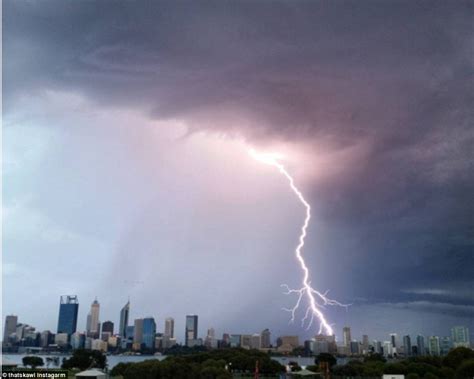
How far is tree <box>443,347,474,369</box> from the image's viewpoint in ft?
215

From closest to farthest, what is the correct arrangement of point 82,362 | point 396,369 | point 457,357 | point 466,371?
point 466,371 < point 396,369 < point 457,357 < point 82,362

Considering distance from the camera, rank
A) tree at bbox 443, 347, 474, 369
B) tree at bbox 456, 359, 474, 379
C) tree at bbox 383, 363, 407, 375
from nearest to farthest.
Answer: tree at bbox 456, 359, 474, 379 < tree at bbox 383, 363, 407, 375 < tree at bbox 443, 347, 474, 369

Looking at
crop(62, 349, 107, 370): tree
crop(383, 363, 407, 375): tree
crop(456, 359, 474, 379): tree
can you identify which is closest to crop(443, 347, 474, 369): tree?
crop(383, 363, 407, 375): tree

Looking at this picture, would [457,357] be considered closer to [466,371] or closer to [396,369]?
[396,369]

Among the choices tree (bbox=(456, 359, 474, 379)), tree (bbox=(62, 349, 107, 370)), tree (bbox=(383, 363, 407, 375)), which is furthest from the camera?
tree (bbox=(62, 349, 107, 370))

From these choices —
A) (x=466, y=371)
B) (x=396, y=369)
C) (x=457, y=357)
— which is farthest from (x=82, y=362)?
(x=466, y=371)

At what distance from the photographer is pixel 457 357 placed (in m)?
66.6

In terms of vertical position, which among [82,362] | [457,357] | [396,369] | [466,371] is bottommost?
[82,362]

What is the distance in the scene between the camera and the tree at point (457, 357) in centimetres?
6544

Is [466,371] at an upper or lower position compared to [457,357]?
lower

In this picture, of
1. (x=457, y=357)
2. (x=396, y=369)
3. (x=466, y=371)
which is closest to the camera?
(x=466, y=371)

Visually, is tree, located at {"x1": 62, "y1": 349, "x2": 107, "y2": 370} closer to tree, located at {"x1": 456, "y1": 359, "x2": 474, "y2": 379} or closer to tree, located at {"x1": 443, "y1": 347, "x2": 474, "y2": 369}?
tree, located at {"x1": 443, "y1": 347, "x2": 474, "y2": 369}

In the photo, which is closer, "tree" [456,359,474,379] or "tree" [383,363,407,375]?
"tree" [456,359,474,379]

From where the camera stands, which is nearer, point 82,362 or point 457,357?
point 457,357
